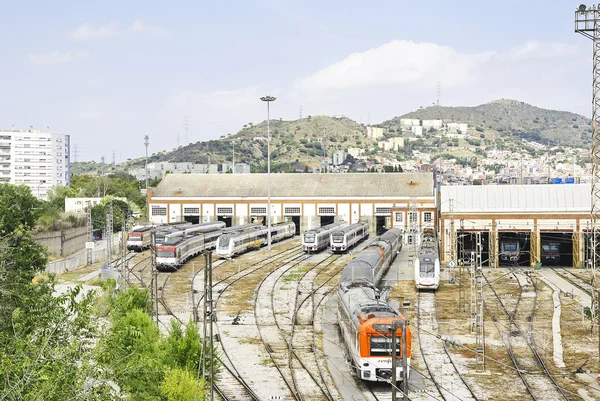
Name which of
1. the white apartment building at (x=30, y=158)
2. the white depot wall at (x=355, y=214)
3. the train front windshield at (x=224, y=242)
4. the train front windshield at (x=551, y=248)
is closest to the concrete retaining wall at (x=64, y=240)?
the train front windshield at (x=224, y=242)

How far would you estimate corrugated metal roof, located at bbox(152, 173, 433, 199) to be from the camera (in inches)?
3585

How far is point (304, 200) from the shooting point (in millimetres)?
90812

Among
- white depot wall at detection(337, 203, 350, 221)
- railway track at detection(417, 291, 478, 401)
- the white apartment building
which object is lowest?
railway track at detection(417, 291, 478, 401)

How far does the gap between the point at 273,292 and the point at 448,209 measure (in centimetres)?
2315

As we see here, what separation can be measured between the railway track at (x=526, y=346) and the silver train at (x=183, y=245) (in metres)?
25.0

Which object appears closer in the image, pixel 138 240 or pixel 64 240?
pixel 138 240

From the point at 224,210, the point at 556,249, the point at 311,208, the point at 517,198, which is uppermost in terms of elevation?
the point at 517,198

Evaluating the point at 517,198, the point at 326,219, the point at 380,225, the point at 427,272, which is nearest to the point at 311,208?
the point at 326,219

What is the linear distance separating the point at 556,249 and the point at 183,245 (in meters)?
34.4

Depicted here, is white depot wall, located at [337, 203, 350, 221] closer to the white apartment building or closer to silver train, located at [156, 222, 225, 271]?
silver train, located at [156, 222, 225, 271]

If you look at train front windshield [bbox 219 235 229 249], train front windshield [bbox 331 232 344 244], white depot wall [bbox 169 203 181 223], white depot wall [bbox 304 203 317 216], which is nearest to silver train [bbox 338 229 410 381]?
train front windshield [bbox 219 235 229 249]

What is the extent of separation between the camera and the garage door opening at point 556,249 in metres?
63.2

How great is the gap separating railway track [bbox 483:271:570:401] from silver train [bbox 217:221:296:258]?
955 inches

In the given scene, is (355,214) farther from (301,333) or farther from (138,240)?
(301,333)
